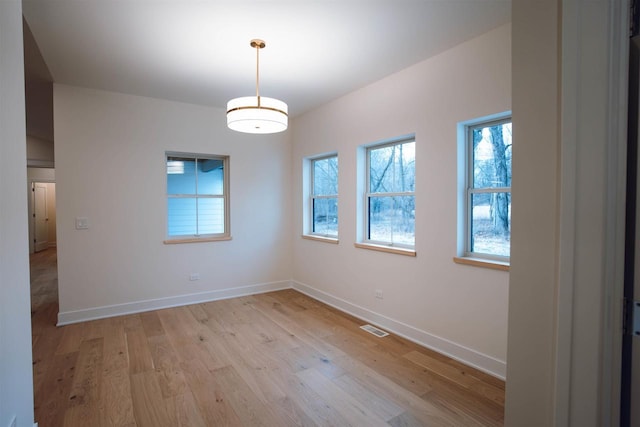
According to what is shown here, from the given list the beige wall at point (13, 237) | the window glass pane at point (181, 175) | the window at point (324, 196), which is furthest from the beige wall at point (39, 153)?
the beige wall at point (13, 237)

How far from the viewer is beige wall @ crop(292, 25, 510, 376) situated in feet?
8.30

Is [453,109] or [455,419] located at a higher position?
[453,109]

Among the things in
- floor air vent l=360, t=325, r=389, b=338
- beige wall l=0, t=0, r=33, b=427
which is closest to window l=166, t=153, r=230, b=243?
floor air vent l=360, t=325, r=389, b=338

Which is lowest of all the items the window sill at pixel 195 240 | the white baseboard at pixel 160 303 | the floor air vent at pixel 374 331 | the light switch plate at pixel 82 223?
the floor air vent at pixel 374 331

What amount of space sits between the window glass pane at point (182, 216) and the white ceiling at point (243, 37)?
1.53m

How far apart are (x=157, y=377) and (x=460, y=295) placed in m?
2.55

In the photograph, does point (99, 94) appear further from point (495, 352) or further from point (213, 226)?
point (495, 352)

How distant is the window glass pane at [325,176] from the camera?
14.6ft

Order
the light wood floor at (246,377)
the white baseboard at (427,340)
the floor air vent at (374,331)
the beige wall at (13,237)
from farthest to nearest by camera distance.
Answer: the floor air vent at (374,331), the white baseboard at (427,340), the light wood floor at (246,377), the beige wall at (13,237)

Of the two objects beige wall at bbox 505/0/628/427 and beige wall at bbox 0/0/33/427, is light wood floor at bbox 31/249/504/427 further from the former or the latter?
beige wall at bbox 505/0/628/427

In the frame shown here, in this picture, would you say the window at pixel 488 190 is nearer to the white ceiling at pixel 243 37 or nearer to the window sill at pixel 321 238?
the white ceiling at pixel 243 37

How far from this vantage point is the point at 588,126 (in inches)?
34.6

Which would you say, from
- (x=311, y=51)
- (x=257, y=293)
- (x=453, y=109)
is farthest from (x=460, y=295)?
(x=257, y=293)

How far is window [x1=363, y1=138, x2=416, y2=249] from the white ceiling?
813 mm
